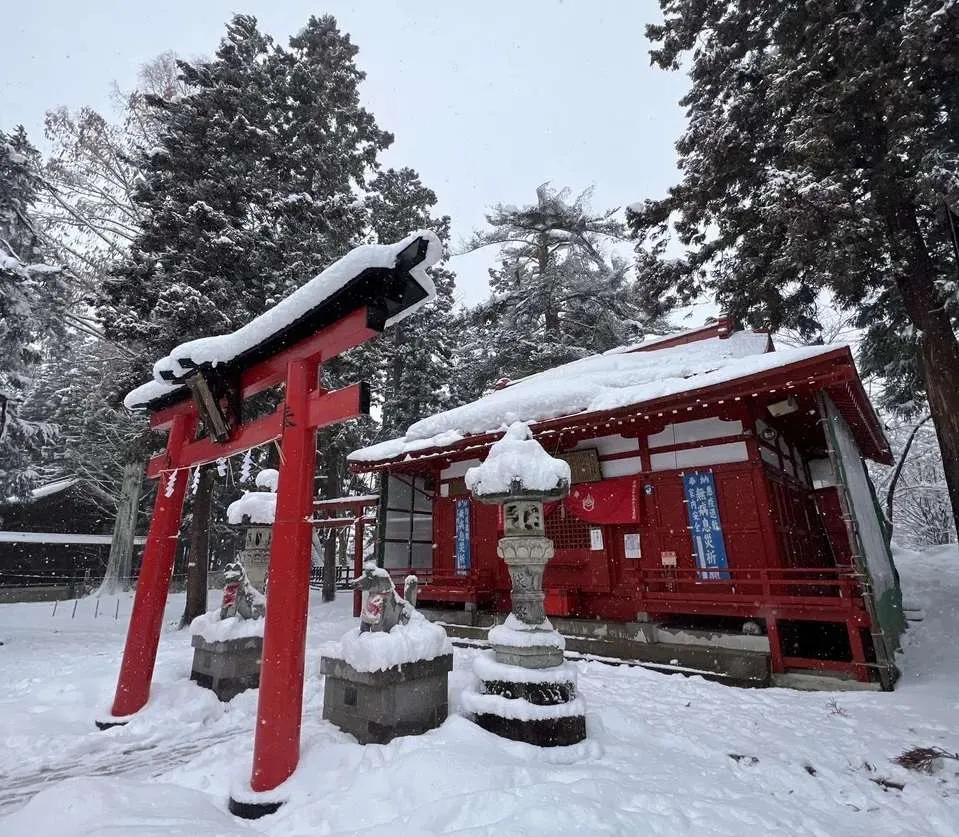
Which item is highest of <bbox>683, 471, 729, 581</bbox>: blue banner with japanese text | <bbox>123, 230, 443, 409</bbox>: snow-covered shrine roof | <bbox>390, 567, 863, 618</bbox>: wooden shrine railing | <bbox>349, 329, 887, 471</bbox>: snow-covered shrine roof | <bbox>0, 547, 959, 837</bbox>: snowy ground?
<bbox>349, 329, 887, 471</bbox>: snow-covered shrine roof

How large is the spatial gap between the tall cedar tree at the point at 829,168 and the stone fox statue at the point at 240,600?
446 inches

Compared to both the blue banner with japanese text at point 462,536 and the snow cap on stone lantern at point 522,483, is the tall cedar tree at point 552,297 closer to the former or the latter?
the blue banner with japanese text at point 462,536

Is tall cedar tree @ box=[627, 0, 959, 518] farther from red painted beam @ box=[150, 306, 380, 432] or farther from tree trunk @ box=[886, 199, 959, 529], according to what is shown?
red painted beam @ box=[150, 306, 380, 432]

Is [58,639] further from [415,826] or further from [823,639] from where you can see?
[823,639]

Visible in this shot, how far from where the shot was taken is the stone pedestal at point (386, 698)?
4.89m

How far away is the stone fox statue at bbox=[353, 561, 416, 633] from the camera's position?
210 inches

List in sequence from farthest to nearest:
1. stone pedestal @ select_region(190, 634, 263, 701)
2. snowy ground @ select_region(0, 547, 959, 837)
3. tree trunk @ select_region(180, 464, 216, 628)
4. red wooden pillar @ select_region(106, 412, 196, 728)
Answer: tree trunk @ select_region(180, 464, 216, 628), stone pedestal @ select_region(190, 634, 263, 701), red wooden pillar @ select_region(106, 412, 196, 728), snowy ground @ select_region(0, 547, 959, 837)

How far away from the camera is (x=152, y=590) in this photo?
6.46 meters

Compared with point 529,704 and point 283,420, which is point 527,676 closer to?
point 529,704

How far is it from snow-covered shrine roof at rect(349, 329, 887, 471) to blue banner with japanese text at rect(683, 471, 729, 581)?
1.86m

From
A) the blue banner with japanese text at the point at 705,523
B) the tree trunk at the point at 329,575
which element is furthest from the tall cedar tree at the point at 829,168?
the tree trunk at the point at 329,575

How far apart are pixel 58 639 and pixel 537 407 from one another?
45.4ft

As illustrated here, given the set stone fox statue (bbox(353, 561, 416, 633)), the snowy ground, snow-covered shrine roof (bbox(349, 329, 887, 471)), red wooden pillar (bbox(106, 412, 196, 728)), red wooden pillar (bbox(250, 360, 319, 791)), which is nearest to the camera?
the snowy ground

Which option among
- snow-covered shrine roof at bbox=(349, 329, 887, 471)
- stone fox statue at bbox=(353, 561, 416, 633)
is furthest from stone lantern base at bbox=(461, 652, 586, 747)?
snow-covered shrine roof at bbox=(349, 329, 887, 471)
